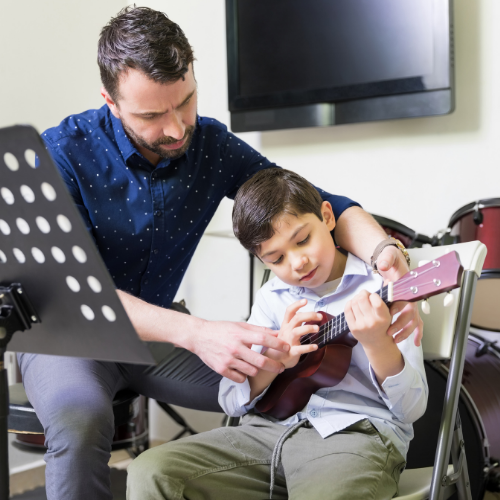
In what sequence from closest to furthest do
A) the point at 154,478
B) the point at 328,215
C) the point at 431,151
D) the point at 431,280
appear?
the point at 431,280
the point at 154,478
the point at 328,215
the point at 431,151

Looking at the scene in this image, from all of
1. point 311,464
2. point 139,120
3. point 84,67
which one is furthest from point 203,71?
point 311,464

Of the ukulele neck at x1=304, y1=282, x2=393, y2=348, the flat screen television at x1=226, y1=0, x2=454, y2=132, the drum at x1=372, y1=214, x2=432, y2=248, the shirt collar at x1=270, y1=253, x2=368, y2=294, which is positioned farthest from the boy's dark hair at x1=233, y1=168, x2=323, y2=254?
the flat screen television at x1=226, y1=0, x2=454, y2=132

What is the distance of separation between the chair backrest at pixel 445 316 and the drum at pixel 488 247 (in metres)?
0.41

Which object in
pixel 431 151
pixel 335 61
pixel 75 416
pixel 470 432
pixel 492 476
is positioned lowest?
pixel 492 476

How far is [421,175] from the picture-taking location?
2.07 metres

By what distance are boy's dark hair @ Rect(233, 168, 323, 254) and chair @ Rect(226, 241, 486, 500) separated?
0.30 meters

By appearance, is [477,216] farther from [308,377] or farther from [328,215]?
[308,377]

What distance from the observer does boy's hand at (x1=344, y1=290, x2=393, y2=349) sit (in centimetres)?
97

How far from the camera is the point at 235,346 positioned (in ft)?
3.35

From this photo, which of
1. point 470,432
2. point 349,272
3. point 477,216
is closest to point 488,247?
point 477,216

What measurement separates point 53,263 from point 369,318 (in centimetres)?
49

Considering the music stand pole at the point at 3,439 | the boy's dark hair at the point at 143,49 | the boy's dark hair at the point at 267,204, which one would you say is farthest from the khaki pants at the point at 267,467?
the boy's dark hair at the point at 143,49

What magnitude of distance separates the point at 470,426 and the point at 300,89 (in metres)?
1.31

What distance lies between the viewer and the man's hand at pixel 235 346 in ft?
3.34
